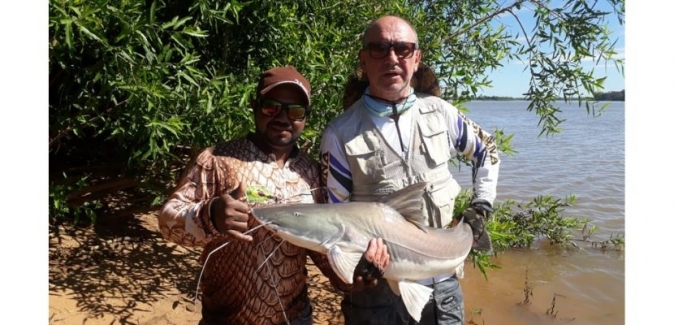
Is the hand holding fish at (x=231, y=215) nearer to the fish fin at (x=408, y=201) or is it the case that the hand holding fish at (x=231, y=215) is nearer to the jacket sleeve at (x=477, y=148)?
the fish fin at (x=408, y=201)

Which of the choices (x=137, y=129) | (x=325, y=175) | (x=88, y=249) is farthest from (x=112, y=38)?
(x=88, y=249)

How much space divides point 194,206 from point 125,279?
4.33 metres

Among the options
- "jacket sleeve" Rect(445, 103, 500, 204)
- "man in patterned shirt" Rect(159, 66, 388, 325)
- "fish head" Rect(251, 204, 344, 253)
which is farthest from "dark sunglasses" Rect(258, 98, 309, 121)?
"jacket sleeve" Rect(445, 103, 500, 204)

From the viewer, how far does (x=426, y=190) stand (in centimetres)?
305

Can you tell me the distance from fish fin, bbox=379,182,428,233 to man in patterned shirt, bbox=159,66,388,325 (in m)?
0.26

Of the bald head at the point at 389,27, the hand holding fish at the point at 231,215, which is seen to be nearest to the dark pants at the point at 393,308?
the hand holding fish at the point at 231,215

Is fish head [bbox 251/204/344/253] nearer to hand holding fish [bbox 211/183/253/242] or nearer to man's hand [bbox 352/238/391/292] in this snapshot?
hand holding fish [bbox 211/183/253/242]

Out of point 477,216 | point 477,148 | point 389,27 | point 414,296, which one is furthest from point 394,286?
point 389,27

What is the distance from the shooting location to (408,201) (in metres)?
2.83

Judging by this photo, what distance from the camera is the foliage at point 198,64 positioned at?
14.0 feet

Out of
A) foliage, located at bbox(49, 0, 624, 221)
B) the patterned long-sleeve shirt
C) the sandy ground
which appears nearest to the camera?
the patterned long-sleeve shirt

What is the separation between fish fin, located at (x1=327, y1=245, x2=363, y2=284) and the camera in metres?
2.55

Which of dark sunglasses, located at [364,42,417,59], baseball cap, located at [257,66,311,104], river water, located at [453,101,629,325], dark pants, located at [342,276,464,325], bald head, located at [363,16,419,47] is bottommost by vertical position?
river water, located at [453,101,629,325]

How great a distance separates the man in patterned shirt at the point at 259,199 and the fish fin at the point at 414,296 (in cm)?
30
